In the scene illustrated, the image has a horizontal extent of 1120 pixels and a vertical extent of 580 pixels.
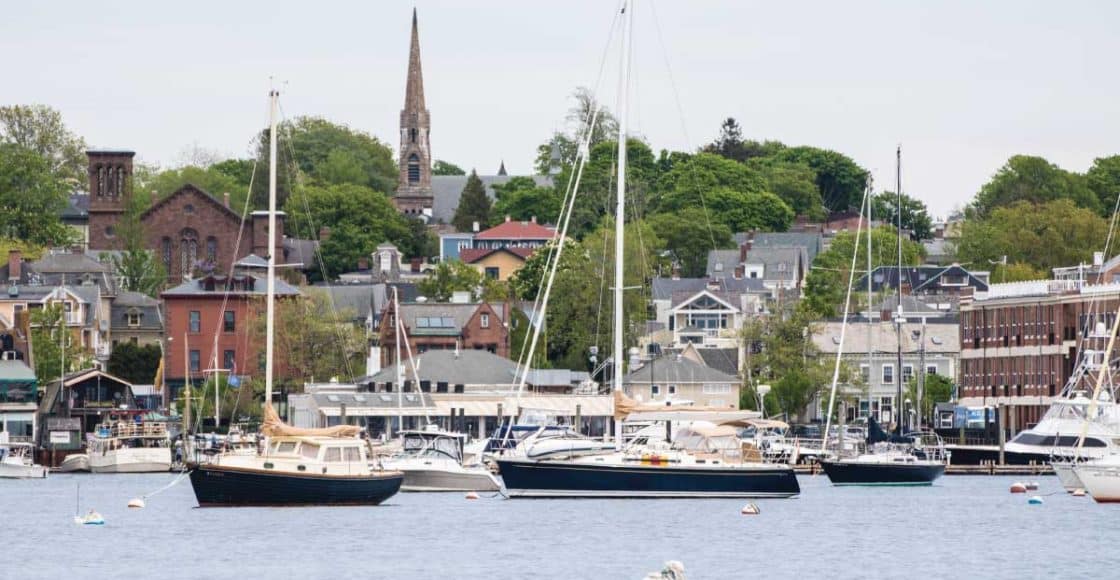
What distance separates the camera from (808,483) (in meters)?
114

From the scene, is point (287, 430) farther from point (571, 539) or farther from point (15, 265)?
point (15, 265)

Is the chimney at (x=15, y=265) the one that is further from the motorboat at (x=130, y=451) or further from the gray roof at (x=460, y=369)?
the motorboat at (x=130, y=451)

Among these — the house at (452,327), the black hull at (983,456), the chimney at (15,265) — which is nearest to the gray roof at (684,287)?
the house at (452,327)

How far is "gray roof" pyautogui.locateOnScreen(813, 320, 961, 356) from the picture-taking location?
164000 millimetres

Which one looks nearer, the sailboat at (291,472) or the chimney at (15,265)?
the sailboat at (291,472)

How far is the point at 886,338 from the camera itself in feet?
547

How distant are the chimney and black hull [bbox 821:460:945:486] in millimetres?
94066

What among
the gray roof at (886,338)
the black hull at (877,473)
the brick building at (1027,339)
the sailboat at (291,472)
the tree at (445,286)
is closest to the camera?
the sailboat at (291,472)

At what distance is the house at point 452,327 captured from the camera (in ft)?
551

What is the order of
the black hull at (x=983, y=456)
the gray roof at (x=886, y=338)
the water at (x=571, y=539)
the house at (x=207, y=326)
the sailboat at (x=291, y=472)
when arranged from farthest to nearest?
the house at (x=207, y=326) → the gray roof at (x=886, y=338) → the black hull at (x=983, y=456) → the sailboat at (x=291, y=472) → the water at (x=571, y=539)

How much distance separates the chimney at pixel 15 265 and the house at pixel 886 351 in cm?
5910

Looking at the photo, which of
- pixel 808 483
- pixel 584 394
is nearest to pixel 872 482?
pixel 808 483

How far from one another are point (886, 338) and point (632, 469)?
8095cm

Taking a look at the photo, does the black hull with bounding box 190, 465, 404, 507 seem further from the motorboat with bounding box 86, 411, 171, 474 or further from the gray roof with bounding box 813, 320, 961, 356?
the gray roof with bounding box 813, 320, 961, 356
